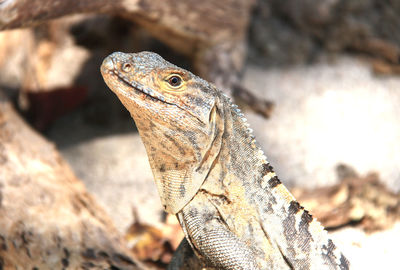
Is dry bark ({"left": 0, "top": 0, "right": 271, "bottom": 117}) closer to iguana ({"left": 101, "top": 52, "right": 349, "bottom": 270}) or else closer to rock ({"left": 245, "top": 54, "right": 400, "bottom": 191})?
rock ({"left": 245, "top": 54, "right": 400, "bottom": 191})

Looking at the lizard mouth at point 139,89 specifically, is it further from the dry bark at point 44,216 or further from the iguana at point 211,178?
the dry bark at point 44,216

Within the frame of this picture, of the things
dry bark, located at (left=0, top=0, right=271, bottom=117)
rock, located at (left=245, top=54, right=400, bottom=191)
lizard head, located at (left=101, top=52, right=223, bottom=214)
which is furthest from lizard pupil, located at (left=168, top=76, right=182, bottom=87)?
rock, located at (left=245, top=54, right=400, bottom=191)

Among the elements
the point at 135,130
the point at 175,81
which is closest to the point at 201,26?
the point at 135,130

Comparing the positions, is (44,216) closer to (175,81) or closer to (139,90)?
(139,90)

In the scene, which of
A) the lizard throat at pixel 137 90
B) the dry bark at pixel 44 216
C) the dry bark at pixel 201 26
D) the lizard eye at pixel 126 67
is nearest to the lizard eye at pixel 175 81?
the lizard throat at pixel 137 90

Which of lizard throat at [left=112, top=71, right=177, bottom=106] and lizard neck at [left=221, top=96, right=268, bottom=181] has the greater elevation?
lizard throat at [left=112, top=71, right=177, bottom=106]

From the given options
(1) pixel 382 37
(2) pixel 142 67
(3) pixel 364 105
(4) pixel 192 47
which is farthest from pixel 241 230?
(1) pixel 382 37

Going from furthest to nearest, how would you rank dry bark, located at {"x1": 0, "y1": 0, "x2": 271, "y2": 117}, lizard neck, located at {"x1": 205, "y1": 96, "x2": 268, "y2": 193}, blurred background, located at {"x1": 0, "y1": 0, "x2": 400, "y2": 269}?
dry bark, located at {"x1": 0, "y1": 0, "x2": 271, "y2": 117}, blurred background, located at {"x1": 0, "y1": 0, "x2": 400, "y2": 269}, lizard neck, located at {"x1": 205, "y1": 96, "x2": 268, "y2": 193}
